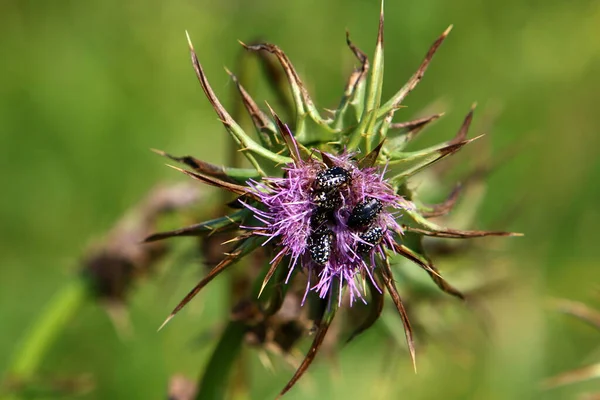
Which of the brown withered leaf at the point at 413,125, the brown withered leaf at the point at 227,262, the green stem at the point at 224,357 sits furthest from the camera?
the green stem at the point at 224,357

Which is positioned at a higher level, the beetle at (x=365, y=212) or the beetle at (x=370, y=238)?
the beetle at (x=365, y=212)

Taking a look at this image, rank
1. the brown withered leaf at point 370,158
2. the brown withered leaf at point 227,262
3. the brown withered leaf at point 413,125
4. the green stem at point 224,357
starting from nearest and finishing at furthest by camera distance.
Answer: the brown withered leaf at point 227,262
the brown withered leaf at point 370,158
the brown withered leaf at point 413,125
the green stem at point 224,357

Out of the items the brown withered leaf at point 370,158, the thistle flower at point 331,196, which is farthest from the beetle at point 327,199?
the brown withered leaf at point 370,158

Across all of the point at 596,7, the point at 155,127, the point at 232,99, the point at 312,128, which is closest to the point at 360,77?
the point at 312,128

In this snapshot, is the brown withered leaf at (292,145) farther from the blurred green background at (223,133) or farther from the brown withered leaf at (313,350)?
the blurred green background at (223,133)

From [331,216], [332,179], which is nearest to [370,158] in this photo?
[332,179]

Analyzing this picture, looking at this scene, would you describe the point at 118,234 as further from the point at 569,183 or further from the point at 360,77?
the point at 569,183

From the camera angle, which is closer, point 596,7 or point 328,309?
point 328,309

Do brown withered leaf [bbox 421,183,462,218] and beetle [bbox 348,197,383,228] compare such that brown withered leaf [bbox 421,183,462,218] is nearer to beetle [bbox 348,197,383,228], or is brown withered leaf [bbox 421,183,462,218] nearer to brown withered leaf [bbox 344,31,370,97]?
beetle [bbox 348,197,383,228]
